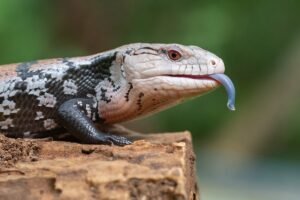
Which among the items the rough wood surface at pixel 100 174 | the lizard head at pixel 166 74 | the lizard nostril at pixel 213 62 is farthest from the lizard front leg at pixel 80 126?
the lizard nostril at pixel 213 62

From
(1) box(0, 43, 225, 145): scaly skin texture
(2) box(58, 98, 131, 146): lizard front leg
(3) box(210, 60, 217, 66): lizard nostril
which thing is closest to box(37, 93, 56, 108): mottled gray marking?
(1) box(0, 43, 225, 145): scaly skin texture

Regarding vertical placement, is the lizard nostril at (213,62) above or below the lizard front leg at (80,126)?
above

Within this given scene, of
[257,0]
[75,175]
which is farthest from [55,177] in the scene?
[257,0]

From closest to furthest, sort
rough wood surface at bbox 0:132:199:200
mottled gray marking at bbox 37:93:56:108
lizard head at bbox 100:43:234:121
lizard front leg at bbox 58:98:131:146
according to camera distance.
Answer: rough wood surface at bbox 0:132:199:200 → lizard front leg at bbox 58:98:131:146 → lizard head at bbox 100:43:234:121 → mottled gray marking at bbox 37:93:56:108

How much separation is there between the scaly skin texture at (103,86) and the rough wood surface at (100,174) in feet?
2.51

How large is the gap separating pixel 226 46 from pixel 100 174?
7.17 m

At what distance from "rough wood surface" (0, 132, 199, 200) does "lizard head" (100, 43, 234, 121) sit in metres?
0.76

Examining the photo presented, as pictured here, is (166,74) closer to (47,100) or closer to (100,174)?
(47,100)

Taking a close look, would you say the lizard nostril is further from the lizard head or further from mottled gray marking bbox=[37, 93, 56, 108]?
mottled gray marking bbox=[37, 93, 56, 108]

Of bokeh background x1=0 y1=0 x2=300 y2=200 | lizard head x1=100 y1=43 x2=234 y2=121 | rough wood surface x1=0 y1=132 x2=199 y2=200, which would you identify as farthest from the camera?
bokeh background x1=0 y1=0 x2=300 y2=200

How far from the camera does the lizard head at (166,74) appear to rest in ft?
12.3

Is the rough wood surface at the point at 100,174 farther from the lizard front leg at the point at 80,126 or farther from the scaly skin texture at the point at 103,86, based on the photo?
the scaly skin texture at the point at 103,86

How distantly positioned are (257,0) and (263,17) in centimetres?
30

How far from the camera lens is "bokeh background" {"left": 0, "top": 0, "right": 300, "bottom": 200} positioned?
29.0 ft
